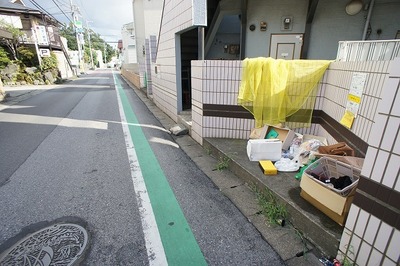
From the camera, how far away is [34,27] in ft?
72.7

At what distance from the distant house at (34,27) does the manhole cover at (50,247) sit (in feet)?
81.1

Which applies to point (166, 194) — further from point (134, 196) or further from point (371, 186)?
point (371, 186)

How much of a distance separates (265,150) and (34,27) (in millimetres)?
28392

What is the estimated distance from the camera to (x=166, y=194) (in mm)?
3232

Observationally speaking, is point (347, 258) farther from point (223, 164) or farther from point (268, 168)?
point (223, 164)

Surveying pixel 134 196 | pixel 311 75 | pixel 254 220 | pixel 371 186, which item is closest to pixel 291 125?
pixel 311 75

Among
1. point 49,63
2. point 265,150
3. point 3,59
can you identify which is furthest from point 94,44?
point 265,150

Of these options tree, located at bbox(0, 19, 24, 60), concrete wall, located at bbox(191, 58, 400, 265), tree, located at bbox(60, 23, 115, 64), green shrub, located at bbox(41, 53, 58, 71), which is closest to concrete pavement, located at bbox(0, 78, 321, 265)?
concrete wall, located at bbox(191, 58, 400, 265)

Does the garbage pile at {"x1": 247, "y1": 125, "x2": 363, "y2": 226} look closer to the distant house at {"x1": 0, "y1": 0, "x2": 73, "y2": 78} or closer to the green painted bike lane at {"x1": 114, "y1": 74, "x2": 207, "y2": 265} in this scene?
the green painted bike lane at {"x1": 114, "y1": 74, "x2": 207, "y2": 265}

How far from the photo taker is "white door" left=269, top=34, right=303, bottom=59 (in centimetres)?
809

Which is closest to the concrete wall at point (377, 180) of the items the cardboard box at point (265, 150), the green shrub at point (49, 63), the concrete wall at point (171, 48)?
the cardboard box at point (265, 150)

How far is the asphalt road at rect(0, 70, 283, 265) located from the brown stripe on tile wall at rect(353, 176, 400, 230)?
0.97m

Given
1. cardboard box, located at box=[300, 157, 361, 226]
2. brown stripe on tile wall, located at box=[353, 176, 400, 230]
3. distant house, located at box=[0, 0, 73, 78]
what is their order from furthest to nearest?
distant house, located at box=[0, 0, 73, 78] < cardboard box, located at box=[300, 157, 361, 226] < brown stripe on tile wall, located at box=[353, 176, 400, 230]

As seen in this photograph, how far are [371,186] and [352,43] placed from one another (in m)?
3.71
